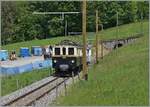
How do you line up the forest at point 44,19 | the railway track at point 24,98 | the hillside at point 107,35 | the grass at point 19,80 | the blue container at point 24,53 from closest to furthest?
the railway track at point 24,98 < the grass at point 19,80 < the blue container at point 24,53 < the hillside at point 107,35 < the forest at point 44,19

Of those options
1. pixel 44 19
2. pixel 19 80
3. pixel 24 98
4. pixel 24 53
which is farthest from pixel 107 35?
pixel 24 98

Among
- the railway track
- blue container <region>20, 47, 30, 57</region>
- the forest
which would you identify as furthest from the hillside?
the railway track

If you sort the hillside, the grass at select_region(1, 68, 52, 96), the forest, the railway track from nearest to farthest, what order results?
the railway track → the grass at select_region(1, 68, 52, 96) → the hillside → the forest

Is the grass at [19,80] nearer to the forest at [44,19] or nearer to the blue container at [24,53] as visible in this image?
the blue container at [24,53]

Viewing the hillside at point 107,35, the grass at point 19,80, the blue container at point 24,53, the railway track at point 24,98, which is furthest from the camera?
the hillside at point 107,35

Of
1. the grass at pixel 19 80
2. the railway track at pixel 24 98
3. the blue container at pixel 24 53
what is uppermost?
the railway track at pixel 24 98

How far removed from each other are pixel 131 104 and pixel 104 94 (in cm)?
344

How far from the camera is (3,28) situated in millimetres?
131250

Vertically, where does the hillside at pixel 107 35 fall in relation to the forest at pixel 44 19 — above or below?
below

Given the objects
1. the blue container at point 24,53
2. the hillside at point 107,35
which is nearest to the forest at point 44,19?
the hillside at point 107,35

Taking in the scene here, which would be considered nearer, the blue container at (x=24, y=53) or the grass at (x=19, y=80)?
the grass at (x=19, y=80)

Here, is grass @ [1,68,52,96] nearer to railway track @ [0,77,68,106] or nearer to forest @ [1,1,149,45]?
railway track @ [0,77,68,106]

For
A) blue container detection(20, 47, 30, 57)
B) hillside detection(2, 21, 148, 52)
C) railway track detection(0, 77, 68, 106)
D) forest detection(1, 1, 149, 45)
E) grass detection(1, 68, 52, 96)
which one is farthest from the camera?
forest detection(1, 1, 149, 45)

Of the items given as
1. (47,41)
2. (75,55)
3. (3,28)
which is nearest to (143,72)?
(75,55)
